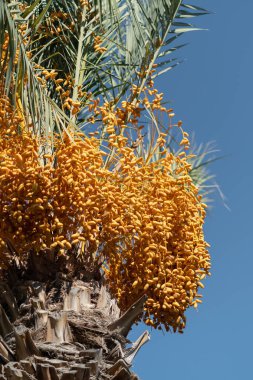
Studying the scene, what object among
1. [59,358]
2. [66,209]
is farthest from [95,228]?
[59,358]

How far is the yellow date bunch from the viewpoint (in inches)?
174

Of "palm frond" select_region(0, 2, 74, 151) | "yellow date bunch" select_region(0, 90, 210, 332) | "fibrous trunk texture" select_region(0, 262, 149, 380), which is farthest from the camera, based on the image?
"palm frond" select_region(0, 2, 74, 151)

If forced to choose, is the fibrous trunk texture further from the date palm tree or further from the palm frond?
the palm frond

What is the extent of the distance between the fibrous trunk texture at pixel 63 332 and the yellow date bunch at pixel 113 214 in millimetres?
224

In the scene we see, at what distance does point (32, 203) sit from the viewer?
173 inches

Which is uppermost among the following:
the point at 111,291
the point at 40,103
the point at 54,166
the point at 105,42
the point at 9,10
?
the point at 105,42

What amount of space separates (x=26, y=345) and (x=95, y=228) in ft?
2.72

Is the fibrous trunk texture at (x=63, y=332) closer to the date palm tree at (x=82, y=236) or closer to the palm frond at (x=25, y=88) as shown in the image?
the date palm tree at (x=82, y=236)

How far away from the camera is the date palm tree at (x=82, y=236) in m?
4.30

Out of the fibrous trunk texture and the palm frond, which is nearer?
the fibrous trunk texture

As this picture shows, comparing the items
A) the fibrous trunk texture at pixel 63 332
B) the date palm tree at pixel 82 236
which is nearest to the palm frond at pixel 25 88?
the date palm tree at pixel 82 236

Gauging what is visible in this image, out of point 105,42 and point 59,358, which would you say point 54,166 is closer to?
point 59,358

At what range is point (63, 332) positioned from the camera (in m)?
4.29

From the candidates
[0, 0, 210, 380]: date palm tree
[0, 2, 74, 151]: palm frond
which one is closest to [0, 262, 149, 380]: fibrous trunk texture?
[0, 0, 210, 380]: date palm tree
